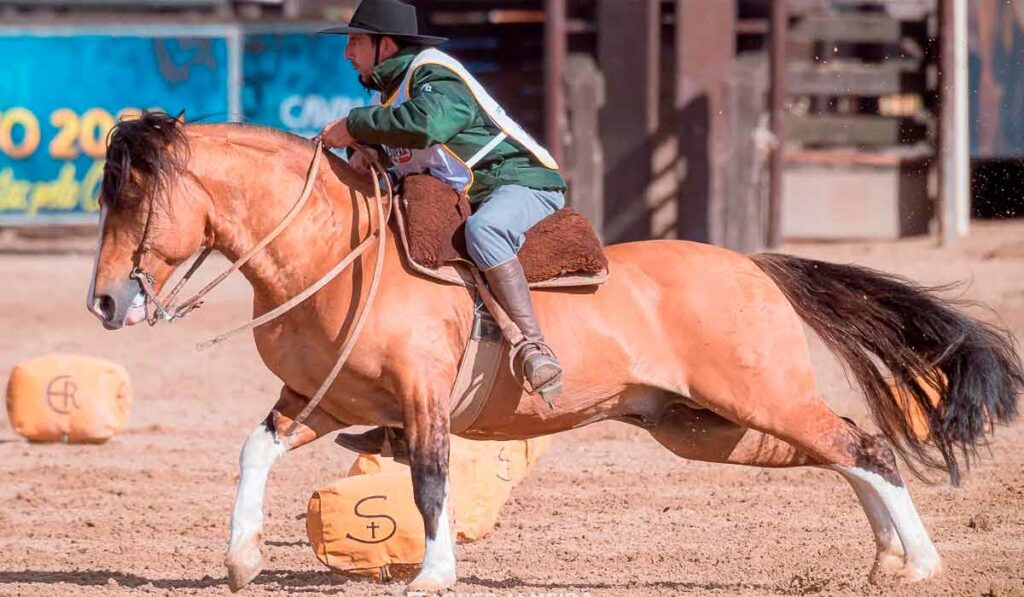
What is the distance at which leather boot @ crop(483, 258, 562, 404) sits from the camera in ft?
17.2

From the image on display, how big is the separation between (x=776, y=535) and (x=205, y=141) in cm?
295

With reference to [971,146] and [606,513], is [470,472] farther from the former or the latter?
[971,146]

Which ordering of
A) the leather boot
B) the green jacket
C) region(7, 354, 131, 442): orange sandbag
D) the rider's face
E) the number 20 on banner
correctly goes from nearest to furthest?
the green jacket
the leather boot
the rider's face
region(7, 354, 131, 442): orange sandbag
the number 20 on banner

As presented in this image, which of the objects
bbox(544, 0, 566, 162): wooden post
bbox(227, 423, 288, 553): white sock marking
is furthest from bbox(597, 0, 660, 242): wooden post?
bbox(227, 423, 288, 553): white sock marking

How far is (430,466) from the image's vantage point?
514 centimetres

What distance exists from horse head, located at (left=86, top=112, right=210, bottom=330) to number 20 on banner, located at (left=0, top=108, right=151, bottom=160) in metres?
10.9

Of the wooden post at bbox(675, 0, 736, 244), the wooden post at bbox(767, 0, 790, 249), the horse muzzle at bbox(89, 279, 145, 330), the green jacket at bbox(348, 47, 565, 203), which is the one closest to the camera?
the horse muzzle at bbox(89, 279, 145, 330)

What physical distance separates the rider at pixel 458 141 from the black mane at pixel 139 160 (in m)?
0.55

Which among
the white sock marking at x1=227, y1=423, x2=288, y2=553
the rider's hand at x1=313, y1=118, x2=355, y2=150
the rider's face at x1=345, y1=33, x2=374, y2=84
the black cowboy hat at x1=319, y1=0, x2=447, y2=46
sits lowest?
the white sock marking at x1=227, y1=423, x2=288, y2=553

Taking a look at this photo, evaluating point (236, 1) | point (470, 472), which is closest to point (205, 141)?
point (470, 472)

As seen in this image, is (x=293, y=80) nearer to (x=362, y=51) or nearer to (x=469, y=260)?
(x=362, y=51)

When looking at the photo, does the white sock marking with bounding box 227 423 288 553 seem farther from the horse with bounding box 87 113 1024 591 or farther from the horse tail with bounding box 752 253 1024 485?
the horse tail with bounding box 752 253 1024 485

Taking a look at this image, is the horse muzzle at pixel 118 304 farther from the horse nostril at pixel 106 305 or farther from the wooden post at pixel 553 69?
the wooden post at pixel 553 69

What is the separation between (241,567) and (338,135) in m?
1.50
